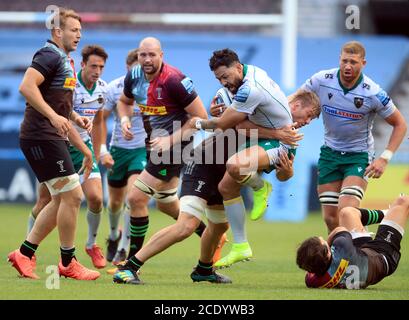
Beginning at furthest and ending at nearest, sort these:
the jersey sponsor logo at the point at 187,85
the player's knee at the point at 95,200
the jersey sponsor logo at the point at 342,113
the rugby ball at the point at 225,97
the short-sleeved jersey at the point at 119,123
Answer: the short-sleeved jersey at the point at 119,123 → the player's knee at the point at 95,200 → the jersey sponsor logo at the point at 342,113 → the jersey sponsor logo at the point at 187,85 → the rugby ball at the point at 225,97

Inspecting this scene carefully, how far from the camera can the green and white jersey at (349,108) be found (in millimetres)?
9695

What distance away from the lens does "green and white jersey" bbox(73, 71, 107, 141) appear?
1091 centimetres

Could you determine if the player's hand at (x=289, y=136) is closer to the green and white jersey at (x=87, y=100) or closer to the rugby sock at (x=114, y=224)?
the green and white jersey at (x=87, y=100)

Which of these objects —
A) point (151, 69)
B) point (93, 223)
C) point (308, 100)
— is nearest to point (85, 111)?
point (93, 223)

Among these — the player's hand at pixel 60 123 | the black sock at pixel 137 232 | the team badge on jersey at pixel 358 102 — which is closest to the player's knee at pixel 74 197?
the player's hand at pixel 60 123

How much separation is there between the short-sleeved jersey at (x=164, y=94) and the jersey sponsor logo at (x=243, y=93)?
914 millimetres

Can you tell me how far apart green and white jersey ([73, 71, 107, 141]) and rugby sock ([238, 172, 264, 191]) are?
9.20ft

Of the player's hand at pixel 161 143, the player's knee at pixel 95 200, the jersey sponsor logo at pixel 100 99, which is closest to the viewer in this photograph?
the player's hand at pixel 161 143

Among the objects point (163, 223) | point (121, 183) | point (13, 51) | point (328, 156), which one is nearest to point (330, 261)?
point (328, 156)

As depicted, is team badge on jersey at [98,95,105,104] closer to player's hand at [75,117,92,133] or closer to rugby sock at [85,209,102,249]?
rugby sock at [85,209,102,249]

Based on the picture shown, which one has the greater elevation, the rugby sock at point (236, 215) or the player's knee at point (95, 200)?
the rugby sock at point (236, 215)

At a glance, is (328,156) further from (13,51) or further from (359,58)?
(13,51)

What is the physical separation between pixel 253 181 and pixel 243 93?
2.79 ft

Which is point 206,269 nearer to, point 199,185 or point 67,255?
point 199,185
